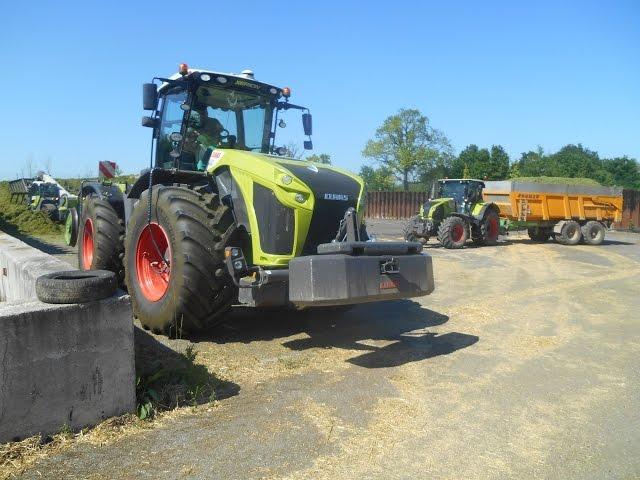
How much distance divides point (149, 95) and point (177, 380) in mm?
3561

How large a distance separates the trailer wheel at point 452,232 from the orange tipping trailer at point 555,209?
8.55 feet

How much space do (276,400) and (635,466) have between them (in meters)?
2.32

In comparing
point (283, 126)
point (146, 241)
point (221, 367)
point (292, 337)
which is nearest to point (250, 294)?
point (221, 367)

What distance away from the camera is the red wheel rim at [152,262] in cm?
566

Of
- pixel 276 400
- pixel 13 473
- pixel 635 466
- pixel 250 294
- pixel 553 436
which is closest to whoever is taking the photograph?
pixel 13 473

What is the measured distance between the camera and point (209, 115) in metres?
6.49

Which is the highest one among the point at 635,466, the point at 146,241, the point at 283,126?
the point at 283,126

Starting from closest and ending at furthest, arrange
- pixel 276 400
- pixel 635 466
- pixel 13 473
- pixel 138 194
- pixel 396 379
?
pixel 13 473 → pixel 635 466 → pixel 276 400 → pixel 396 379 → pixel 138 194

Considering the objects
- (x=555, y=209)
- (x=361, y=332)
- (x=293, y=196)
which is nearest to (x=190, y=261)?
(x=293, y=196)

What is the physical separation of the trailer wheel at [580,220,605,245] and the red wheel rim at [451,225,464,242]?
5988 mm

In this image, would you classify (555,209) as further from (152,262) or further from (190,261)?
(190,261)

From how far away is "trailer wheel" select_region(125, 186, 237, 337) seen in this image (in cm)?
495

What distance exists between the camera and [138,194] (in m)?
6.39

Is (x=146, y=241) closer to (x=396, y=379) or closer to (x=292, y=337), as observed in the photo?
(x=292, y=337)
